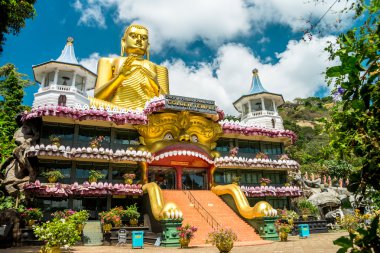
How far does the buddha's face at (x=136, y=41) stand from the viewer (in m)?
30.8

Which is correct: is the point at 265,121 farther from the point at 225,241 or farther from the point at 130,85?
the point at 225,241

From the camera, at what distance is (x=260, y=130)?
26750 millimetres

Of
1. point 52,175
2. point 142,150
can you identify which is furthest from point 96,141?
point 52,175

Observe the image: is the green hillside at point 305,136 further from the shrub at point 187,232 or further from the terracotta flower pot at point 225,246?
the terracotta flower pot at point 225,246

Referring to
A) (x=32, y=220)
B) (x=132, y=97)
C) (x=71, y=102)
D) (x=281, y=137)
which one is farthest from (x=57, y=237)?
(x=281, y=137)

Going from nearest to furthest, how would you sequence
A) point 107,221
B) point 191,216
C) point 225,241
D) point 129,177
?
point 225,241 → point 107,221 → point 191,216 → point 129,177

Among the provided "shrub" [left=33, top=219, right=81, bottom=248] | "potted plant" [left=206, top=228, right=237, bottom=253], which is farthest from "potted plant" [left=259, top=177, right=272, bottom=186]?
"shrub" [left=33, top=219, right=81, bottom=248]

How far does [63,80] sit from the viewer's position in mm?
26047

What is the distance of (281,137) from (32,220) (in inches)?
830

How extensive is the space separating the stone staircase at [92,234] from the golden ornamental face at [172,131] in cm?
677

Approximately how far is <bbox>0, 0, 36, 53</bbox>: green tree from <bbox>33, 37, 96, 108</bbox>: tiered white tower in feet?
34.1

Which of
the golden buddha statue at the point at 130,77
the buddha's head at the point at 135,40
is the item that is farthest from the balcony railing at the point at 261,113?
the buddha's head at the point at 135,40

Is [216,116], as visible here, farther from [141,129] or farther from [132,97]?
→ [132,97]

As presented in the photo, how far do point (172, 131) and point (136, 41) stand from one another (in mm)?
12016
